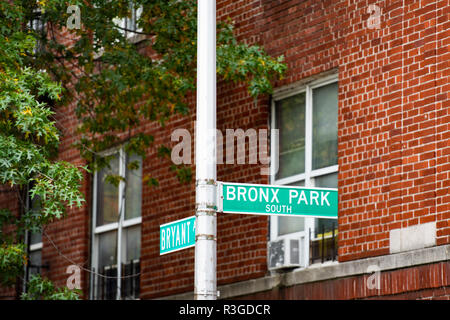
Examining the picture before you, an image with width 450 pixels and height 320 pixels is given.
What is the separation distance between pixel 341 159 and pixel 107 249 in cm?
614

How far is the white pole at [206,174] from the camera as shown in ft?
33.5

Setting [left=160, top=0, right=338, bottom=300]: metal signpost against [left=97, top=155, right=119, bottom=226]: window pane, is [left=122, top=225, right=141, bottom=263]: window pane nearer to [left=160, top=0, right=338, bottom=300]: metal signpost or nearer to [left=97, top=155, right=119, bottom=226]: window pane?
[left=97, top=155, right=119, bottom=226]: window pane

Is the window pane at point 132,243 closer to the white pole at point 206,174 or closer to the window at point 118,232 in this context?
the window at point 118,232

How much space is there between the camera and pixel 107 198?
1923 centimetres

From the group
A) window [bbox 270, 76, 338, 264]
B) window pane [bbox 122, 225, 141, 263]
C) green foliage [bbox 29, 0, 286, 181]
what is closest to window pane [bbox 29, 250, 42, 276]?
window pane [bbox 122, 225, 141, 263]

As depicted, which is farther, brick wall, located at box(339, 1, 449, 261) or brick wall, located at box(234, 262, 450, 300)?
brick wall, located at box(339, 1, 449, 261)

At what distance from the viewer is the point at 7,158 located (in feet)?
40.7

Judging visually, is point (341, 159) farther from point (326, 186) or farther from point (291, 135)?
point (291, 135)

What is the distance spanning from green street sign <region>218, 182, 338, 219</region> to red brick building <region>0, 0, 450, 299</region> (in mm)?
2135

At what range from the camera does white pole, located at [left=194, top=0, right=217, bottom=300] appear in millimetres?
10211

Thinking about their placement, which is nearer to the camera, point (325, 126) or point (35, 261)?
point (325, 126)

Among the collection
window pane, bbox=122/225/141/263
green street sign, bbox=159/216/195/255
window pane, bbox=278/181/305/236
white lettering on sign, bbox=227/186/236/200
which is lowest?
green street sign, bbox=159/216/195/255

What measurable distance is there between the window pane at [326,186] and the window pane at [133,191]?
14.4 ft

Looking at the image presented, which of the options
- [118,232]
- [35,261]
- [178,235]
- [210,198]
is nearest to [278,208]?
[210,198]
